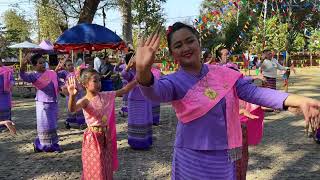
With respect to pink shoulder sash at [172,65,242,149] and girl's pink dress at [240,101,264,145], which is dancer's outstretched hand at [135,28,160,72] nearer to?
pink shoulder sash at [172,65,242,149]

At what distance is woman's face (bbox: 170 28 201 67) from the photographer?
7.93 ft

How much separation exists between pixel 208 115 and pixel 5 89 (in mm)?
7464

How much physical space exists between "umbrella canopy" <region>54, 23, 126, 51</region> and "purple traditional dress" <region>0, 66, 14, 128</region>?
199 cm

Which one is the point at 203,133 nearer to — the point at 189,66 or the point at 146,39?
the point at 189,66

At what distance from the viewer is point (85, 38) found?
10734mm

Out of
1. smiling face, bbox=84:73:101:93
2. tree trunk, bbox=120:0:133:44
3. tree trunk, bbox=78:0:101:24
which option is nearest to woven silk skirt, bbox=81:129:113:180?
smiling face, bbox=84:73:101:93

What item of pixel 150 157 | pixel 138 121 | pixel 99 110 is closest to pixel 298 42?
pixel 138 121

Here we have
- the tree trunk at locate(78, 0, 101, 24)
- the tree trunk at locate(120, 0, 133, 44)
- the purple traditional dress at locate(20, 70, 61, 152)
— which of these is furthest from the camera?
the tree trunk at locate(120, 0, 133, 44)

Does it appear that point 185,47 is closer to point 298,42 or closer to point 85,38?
point 85,38

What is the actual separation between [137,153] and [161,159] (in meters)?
0.62

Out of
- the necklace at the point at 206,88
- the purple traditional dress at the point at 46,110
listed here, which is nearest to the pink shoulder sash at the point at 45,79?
the purple traditional dress at the point at 46,110

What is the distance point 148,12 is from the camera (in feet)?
102

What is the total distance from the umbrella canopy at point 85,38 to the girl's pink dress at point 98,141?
20.6 feet

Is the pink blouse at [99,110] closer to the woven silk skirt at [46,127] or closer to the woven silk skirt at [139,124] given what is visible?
the woven silk skirt at [139,124]
